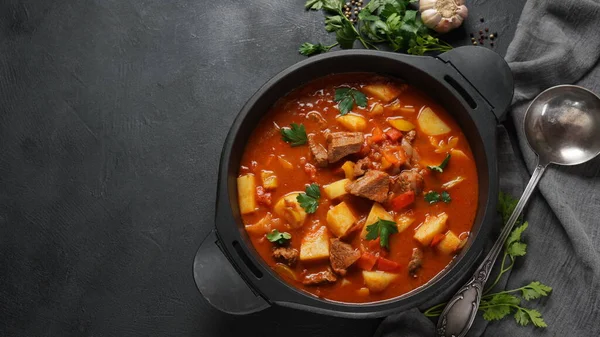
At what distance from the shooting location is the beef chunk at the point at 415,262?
387 centimetres

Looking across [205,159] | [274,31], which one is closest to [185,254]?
[205,159]

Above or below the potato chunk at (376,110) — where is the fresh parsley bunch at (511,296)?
below

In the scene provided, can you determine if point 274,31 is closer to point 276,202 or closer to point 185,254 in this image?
point 276,202

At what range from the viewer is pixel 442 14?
171 inches

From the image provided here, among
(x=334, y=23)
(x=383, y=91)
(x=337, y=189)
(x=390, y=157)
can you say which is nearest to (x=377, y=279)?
(x=337, y=189)

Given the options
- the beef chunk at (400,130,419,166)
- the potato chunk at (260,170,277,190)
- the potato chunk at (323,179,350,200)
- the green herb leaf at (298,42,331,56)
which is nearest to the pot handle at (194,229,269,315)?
the potato chunk at (260,170,277,190)

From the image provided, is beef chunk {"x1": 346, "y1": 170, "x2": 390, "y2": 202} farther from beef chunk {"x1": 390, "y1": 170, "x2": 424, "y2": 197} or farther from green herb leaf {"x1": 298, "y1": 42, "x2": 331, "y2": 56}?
green herb leaf {"x1": 298, "y1": 42, "x2": 331, "y2": 56}

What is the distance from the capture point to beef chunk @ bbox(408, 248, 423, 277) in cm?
387

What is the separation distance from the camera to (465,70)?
12.6ft

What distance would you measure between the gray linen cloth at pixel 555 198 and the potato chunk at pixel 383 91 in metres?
0.73

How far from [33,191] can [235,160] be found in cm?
157

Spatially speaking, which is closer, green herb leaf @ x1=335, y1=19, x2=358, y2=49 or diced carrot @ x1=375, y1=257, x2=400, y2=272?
diced carrot @ x1=375, y1=257, x2=400, y2=272

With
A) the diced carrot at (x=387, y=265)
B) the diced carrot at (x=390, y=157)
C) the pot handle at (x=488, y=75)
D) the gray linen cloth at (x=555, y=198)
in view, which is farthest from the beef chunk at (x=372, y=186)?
the gray linen cloth at (x=555, y=198)

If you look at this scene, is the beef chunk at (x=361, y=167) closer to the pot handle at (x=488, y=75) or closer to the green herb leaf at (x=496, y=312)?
the pot handle at (x=488, y=75)
